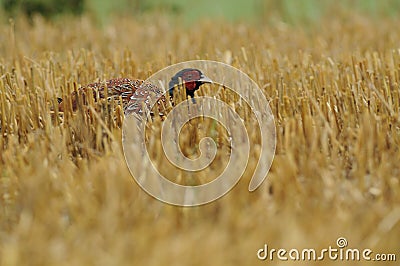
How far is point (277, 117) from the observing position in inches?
94.8

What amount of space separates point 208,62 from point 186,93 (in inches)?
28.3

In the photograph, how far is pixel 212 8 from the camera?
19.8ft

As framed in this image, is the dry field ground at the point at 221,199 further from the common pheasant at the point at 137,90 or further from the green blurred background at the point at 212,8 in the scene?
the green blurred background at the point at 212,8

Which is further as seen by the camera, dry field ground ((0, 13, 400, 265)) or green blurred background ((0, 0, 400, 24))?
green blurred background ((0, 0, 400, 24))

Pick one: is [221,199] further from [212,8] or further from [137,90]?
[212,8]

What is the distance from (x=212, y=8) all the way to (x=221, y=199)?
448cm

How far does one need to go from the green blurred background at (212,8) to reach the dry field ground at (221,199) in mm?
2407

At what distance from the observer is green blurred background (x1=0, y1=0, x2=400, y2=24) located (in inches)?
218

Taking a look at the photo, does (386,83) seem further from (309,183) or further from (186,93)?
(309,183)

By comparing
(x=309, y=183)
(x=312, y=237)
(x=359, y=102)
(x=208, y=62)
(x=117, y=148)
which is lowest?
(x=312, y=237)

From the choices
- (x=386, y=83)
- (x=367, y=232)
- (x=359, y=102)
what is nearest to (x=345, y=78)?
(x=386, y=83)

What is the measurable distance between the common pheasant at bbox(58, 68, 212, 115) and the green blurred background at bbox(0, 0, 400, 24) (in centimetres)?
305

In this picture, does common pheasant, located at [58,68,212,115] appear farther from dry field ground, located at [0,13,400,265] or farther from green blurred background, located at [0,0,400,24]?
green blurred background, located at [0,0,400,24]

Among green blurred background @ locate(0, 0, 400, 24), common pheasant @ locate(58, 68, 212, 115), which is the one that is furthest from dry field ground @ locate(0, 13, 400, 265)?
green blurred background @ locate(0, 0, 400, 24)
